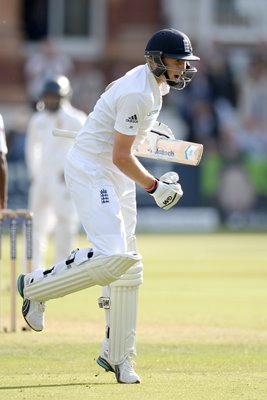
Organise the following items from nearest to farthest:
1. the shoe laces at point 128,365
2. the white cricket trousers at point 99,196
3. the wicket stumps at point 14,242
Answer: the white cricket trousers at point 99,196 → the shoe laces at point 128,365 → the wicket stumps at point 14,242

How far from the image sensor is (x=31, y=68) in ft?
81.7

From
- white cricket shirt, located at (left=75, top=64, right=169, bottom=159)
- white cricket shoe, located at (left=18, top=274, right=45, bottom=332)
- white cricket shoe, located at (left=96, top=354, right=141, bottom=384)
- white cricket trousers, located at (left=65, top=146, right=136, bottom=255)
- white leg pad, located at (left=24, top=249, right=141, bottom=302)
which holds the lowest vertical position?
white cricket shoe, located at (left=96, top=354, right=141, bottom=384)

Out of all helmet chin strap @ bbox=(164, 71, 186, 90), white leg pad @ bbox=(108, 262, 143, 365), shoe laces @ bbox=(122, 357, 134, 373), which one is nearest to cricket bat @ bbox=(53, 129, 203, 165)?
helmet chin strap @ bbox=(164, 71, 186, 90)

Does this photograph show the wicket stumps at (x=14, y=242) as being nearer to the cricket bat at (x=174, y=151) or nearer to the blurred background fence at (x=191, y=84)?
the cricket bat at (x=174, y=151)

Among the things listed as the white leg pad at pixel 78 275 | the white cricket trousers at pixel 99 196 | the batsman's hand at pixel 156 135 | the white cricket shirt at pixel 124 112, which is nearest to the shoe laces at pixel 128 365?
the white leg pad at pixel 78 275

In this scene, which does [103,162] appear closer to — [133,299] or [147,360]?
[133,299]

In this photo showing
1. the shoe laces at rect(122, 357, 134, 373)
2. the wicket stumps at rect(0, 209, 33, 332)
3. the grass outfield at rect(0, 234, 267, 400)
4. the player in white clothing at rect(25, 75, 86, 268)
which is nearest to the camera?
the grass outfield at rect(0, 234, 267, 400)

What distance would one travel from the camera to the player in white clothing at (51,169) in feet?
39.1

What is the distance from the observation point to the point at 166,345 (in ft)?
26.0

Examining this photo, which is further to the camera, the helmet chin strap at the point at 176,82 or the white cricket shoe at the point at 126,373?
the helmet chin strap at the point at 176,82

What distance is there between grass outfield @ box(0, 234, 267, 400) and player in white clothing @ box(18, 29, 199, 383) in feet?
0.99

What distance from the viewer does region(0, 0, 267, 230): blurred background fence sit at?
71.2ft

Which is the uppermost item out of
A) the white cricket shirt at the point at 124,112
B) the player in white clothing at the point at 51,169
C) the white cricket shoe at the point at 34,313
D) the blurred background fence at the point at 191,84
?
the white cricket shirt at the point at 124,112

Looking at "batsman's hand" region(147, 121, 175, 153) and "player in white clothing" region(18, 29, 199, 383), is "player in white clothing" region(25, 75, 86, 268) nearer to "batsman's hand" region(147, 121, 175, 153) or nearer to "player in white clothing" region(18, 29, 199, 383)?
"batsman's hand" region(147, 121, 175, 153)
